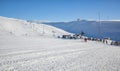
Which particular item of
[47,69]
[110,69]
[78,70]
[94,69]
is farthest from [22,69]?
[110,69]

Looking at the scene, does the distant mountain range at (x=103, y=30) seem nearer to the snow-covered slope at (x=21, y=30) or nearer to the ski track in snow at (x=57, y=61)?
the snow-covered slope at (x=21, y=30)

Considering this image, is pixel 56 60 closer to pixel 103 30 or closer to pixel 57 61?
pixel 57 61

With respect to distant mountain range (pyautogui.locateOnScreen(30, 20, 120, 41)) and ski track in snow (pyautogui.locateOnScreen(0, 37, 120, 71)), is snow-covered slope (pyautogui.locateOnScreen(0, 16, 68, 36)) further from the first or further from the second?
ski track in snow (pyautogui.locateOnScreen(0, 37, 120, 71))

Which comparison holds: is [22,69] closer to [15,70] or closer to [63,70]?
[15,70]

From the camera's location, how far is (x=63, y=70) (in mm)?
12883

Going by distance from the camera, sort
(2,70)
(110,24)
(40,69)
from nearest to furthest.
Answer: (2,70)
(40,69)
(110,24)

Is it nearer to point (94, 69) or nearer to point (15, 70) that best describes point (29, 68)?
point (15, 70)

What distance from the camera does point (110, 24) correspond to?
500 ft

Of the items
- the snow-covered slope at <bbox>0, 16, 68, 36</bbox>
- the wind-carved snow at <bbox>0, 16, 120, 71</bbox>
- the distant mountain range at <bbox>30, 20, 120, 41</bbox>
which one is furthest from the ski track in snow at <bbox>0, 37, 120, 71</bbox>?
the distant mountain range at <bbox>30, 20, 120, 41</bbox>

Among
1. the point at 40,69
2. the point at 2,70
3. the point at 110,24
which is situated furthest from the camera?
the point at 110,24

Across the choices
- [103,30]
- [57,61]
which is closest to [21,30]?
[103,30]

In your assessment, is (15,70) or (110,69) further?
(110,69)

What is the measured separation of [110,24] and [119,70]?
471 ft

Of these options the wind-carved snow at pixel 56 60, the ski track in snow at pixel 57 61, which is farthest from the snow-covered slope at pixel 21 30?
the ski track in snow at pixel 57 61
